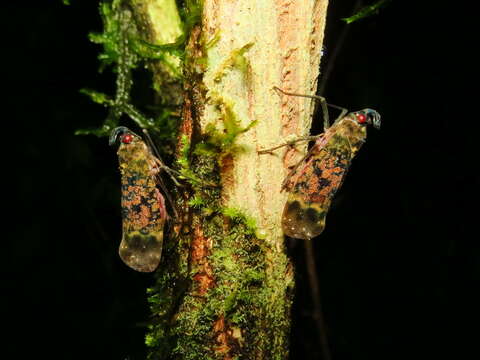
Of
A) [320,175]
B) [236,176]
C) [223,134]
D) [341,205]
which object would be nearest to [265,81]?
[223,134]

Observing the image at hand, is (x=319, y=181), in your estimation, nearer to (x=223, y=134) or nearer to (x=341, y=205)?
(x=223, y=134)

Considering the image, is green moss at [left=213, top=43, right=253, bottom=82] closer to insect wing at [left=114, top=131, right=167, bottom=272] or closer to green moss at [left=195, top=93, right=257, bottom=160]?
green moss at [left=195, top=93, right=257, bottom=160]

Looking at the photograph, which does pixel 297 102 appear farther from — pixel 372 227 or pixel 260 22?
pixel 372 227

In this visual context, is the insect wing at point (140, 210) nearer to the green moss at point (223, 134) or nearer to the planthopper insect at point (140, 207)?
the planthopper insect at point (140, 207)

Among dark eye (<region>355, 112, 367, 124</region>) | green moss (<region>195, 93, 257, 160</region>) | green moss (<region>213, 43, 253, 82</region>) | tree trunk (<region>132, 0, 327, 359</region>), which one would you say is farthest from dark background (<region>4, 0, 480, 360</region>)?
green moss (<region>213, 43, 253, 82</region>)

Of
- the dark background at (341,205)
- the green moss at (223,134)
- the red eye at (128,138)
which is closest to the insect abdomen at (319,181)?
the green moss at (223,134)

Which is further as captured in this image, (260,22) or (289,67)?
(289,67)

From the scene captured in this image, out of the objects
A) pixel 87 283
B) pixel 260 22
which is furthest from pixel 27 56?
pixel 260 22
